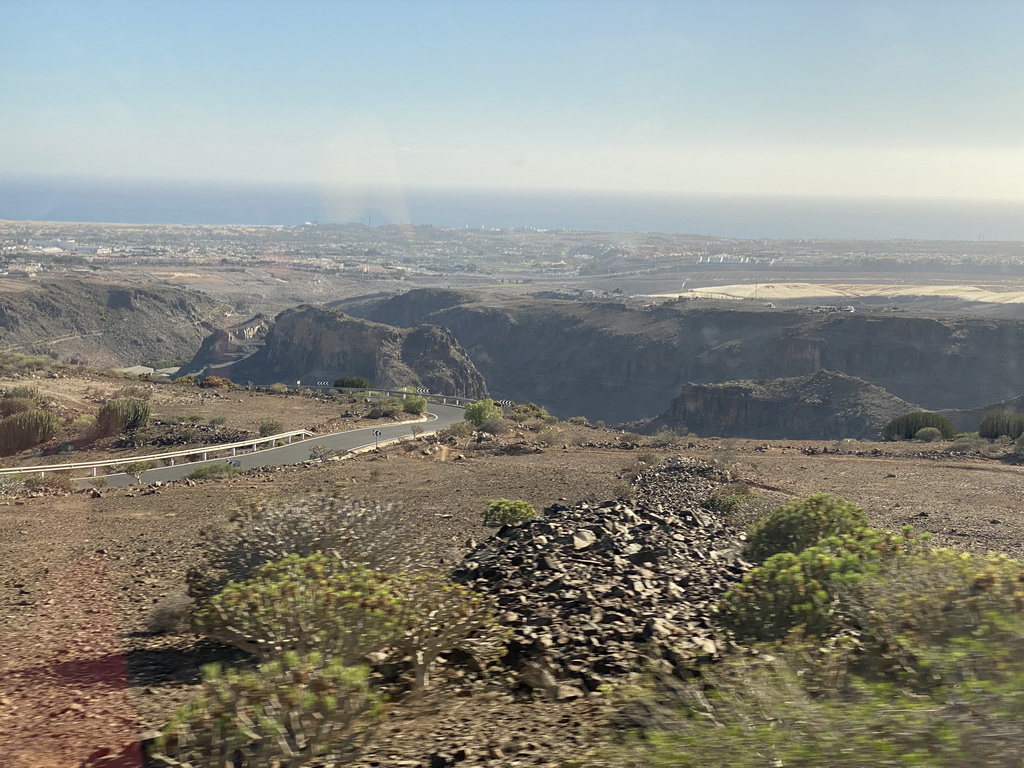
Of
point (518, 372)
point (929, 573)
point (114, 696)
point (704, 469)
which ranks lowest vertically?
point (518, 372)

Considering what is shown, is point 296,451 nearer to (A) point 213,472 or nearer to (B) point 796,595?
(A) point 213,472

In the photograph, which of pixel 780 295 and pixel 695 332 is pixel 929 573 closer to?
pixel 695 332

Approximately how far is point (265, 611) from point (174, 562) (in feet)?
18.8

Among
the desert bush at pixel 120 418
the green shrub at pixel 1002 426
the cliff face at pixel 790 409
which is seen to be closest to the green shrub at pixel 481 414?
the desert bush at pixel 120 418

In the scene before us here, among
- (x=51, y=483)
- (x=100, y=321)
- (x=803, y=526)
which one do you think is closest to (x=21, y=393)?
(x=51, y=483)

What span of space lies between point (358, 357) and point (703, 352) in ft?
92.8

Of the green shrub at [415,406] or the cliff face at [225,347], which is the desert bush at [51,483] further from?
the cliff face at [225,347]

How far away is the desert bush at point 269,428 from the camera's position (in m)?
27.5

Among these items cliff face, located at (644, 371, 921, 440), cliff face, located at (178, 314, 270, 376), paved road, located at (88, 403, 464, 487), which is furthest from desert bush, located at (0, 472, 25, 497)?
cliff face, located at (178, 314, 270, 376)

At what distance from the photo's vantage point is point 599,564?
787 cm

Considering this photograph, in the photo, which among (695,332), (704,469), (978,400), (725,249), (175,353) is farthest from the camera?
(725,249)

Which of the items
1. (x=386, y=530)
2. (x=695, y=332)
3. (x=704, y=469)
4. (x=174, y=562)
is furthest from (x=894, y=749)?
(x=695, y=332)

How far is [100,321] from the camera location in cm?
8369

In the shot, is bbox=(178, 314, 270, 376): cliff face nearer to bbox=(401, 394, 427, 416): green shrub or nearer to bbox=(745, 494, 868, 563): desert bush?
bbox=(401, 394, 427, 416): green shrub
